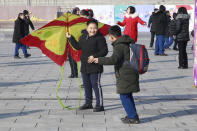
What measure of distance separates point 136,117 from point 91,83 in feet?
3.77

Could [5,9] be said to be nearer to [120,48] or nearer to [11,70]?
[11,70]

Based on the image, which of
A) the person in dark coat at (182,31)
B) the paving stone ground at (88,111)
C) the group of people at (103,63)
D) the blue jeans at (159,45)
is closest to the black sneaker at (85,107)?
the group of people at (103,63)

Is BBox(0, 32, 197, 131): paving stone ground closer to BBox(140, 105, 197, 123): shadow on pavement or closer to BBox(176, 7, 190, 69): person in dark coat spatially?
BBox(140, 105, 197, 123): shadow on pavement

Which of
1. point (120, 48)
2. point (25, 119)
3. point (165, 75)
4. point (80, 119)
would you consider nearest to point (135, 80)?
point (120, 48)

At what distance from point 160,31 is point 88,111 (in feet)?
31.0

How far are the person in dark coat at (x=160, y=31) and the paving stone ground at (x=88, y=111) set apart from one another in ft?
11.8

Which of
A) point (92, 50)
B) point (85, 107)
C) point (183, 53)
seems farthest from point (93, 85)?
point (183, 53)

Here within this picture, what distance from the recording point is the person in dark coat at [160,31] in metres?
15.6

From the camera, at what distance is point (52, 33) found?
23.5 ft

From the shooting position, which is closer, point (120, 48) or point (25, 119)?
point (120, 48)

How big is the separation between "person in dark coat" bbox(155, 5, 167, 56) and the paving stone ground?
142 inches

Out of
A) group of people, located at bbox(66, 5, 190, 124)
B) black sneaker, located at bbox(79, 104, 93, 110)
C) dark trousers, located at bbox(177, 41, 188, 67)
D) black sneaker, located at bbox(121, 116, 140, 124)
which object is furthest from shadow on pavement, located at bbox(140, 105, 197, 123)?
dark trousers, located at bbox(177, 41, 188, 67)

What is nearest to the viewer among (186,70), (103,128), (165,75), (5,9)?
(103,128)

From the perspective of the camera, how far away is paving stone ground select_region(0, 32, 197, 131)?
611cm
